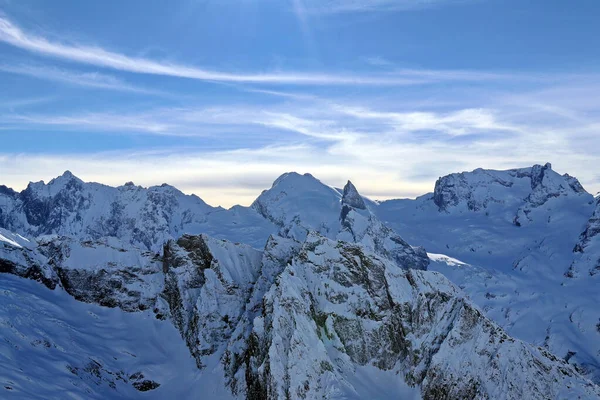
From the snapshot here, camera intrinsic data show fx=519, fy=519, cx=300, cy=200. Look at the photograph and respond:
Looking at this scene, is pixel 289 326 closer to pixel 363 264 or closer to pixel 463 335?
pixel 363 264

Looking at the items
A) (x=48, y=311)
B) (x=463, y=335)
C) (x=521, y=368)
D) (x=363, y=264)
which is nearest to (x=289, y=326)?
(x=363, y=264)

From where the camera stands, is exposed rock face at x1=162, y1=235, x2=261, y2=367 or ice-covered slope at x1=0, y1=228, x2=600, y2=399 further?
exposed rock face at x1=162, y1=235, x2=261, y2=367

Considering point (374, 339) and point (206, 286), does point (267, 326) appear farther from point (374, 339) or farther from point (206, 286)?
point (206, 286)

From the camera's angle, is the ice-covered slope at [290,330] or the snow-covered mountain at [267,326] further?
the snow-covered mountain at [267,326]

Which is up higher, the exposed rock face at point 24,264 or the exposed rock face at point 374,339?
the exposed rock face at point 24,264

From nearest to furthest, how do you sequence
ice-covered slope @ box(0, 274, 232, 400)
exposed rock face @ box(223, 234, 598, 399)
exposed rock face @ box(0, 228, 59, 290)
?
exposed rock face @ box(223, 234, 598, 399), ice-covered slope @ box(0, 274, 232, 400), exposed rock face @ box(0, 228, 59, 290)

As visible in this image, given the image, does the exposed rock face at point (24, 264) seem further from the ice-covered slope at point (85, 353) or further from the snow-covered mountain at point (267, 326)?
the ice-covered slope at point (85, 353)

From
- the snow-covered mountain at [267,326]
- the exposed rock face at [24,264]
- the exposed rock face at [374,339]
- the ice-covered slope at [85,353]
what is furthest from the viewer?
the exposed rock face at [24,264]

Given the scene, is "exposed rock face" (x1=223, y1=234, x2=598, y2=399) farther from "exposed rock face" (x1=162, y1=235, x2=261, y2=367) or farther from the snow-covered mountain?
"exposed rock face" (x1=162, y1=235, x2=261, y2=367)

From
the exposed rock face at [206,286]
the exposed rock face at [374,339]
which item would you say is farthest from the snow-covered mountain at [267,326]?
the exposed rock face at [206,286]

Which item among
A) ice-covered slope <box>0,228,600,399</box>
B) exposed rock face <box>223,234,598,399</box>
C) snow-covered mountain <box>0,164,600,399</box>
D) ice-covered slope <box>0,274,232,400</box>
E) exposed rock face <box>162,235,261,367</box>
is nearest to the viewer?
exposed rock face <box>223,234,598,399</box>

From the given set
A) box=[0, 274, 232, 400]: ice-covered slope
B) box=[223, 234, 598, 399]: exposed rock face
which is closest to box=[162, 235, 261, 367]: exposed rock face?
box=[0, 274, 232, 400]: ice-covered slope
